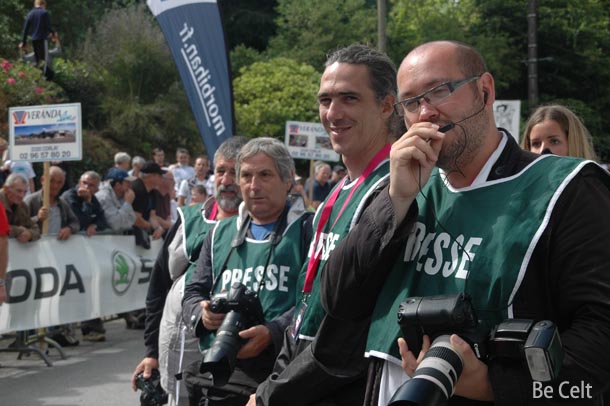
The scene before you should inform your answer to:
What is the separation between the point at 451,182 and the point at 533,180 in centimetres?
23

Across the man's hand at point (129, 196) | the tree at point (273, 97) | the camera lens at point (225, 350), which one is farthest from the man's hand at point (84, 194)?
the tree at point (273, 97)

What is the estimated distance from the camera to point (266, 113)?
3359 cm

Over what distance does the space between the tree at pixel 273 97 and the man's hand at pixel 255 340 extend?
29.1 meters

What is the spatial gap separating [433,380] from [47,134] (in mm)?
9578

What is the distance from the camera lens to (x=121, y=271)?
12.2 m

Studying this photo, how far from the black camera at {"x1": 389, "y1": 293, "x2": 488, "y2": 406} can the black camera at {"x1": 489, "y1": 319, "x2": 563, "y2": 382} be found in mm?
53

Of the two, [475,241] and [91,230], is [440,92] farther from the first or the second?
[91,230]

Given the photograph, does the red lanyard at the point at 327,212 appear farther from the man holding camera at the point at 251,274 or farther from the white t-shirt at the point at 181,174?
the white t-shirt at the point at 181,174

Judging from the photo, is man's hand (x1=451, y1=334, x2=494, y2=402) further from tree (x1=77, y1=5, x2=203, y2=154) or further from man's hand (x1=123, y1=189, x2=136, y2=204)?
tree (x1=77, y1=5, x2=203, y2=154)

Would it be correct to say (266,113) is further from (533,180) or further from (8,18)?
(533,180)

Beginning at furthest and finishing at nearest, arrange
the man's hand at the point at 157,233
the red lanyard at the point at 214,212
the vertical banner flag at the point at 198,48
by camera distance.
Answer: the man's hand at the point at 157,233 < the vertical banner flag at the point at 198,48 < the red lanyard at the point at 214,212

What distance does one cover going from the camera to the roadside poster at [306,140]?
17812 mm

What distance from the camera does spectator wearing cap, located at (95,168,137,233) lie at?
12.4 metres

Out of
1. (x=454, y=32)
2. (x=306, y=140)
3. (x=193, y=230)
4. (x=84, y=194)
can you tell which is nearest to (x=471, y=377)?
(x=193, y=230)
